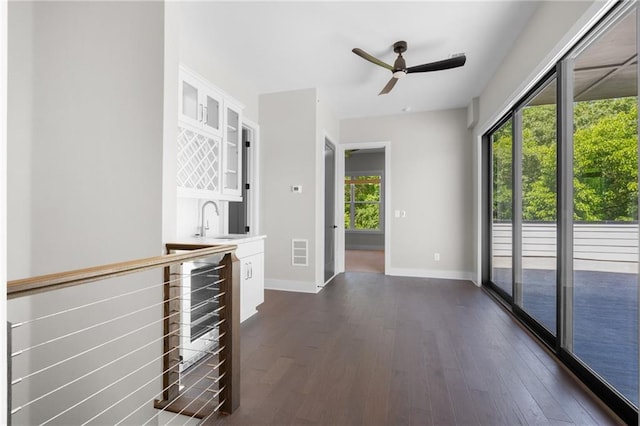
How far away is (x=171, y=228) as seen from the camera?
71.7 inches

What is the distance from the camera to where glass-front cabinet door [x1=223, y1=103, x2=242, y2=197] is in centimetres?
323

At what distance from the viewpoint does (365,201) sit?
8.84m

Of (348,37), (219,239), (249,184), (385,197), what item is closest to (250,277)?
(219,239)

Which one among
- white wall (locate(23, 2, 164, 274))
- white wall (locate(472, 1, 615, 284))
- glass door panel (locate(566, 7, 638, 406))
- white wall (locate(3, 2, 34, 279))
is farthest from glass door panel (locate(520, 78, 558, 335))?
white wall (locate(3, 2, 34, 279))

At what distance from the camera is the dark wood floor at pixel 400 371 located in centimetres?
164

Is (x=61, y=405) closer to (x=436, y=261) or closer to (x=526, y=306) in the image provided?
(x=526, y=306)

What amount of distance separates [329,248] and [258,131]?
2.17 m

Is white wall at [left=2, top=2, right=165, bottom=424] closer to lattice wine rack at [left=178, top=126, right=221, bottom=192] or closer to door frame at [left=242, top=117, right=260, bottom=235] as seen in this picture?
lattice wine rack at [left=178, top=126, right=221, bottom=192]

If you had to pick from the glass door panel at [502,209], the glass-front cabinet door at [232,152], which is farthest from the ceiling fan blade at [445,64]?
the glass-front cabinet door at [232,152]

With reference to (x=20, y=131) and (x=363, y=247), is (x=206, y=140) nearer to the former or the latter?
(x=20, y=131)

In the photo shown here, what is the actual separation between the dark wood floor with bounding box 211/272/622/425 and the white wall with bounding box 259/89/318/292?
85cm

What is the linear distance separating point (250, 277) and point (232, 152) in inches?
55.5

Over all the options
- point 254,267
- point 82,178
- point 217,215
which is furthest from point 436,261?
point 82,178

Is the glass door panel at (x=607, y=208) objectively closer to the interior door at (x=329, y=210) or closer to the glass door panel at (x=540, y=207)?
the glass door panel at (x=540, y=207)
